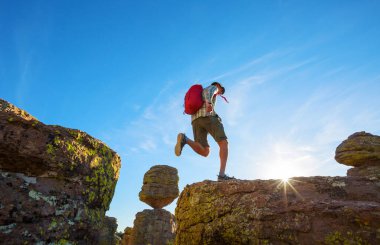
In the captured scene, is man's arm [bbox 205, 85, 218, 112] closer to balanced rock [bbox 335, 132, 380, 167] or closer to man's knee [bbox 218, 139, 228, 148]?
man's knee [bbox 218, 139, 228, 148]

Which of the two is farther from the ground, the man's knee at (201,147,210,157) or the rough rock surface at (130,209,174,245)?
the rough rock surface at (130,209,174,245)

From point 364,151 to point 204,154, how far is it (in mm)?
19559

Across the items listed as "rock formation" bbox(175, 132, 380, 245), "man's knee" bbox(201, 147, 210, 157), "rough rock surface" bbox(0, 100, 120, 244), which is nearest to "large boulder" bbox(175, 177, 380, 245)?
"rock formation" bbox(175, 132, 380, 245)

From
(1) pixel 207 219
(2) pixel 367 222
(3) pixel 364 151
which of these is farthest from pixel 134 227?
(2) pixel 367 222

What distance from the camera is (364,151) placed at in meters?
22.8

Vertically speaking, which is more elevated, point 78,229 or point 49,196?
point 49,196

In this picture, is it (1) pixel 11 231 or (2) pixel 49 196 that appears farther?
(2) pixel 49 196

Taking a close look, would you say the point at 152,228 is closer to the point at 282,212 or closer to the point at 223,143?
the point at 223,143

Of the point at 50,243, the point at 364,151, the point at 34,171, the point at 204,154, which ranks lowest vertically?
the point at 50,243

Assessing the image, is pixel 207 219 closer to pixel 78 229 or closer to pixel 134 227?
pixel 78 229

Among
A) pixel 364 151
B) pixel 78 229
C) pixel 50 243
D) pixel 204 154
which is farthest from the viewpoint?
pixel 364 151

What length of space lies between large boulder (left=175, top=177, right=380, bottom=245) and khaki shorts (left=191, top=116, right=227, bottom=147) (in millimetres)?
2044

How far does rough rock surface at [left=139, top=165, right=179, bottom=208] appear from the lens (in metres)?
28.9

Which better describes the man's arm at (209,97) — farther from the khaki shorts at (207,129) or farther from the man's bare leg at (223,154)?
the man's bare leg at (223,154)
